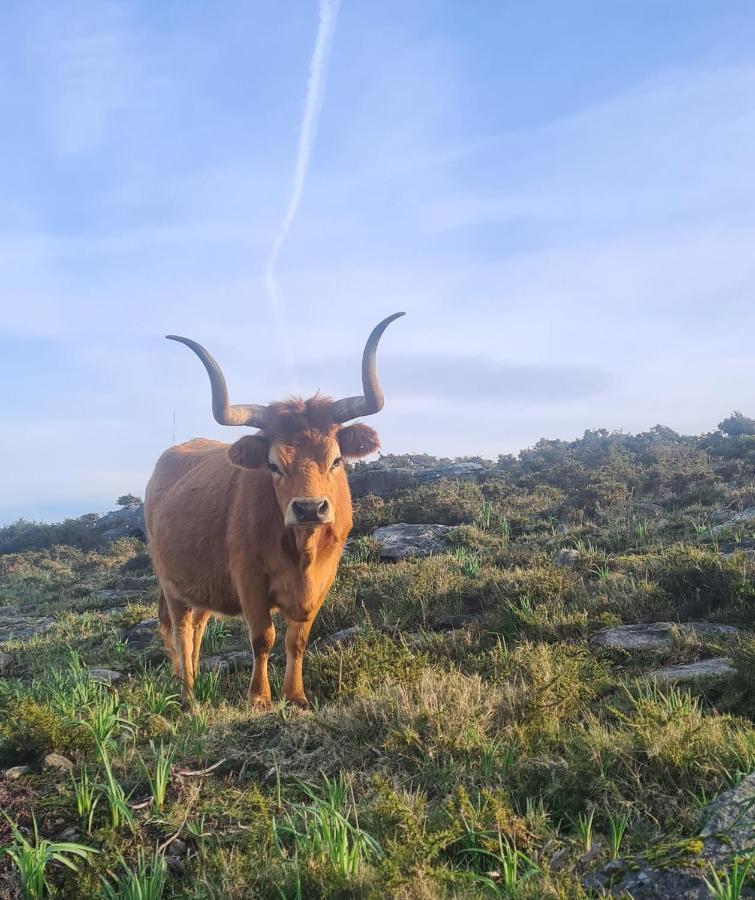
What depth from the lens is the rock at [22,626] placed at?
1100cm

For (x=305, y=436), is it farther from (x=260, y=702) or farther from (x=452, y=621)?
(x=452, y=621)

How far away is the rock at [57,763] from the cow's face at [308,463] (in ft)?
6.66

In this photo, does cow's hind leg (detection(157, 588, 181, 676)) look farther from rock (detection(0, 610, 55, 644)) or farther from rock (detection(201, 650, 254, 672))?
rock (detection(0, 610, 55, 644))

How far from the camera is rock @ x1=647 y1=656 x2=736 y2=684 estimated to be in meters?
4.55

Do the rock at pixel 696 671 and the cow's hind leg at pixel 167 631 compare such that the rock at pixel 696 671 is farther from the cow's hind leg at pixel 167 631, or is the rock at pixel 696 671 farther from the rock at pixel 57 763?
the cow's hind leg at pixel 167 631

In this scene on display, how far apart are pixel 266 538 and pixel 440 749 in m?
2.68

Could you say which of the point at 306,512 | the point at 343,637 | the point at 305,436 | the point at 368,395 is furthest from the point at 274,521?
the point at 343,637

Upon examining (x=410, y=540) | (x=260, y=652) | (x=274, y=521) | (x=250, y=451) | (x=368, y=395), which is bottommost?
(x=260, y=652)

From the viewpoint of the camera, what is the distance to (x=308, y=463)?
557 centimetres

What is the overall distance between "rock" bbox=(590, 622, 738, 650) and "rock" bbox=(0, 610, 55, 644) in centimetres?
830

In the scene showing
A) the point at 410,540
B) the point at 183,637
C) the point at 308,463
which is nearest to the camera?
the point at 308,463

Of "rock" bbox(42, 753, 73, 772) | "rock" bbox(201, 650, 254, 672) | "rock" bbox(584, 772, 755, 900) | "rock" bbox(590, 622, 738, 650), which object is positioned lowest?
"rock" bbox(201, 650, 254, 672)

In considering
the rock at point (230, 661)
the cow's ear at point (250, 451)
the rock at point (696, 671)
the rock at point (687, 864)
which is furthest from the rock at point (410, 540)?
the rock at point (687, 864)

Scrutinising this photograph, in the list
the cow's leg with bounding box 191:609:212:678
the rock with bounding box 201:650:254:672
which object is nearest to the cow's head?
the rock with bounding box 201:650:254:672
